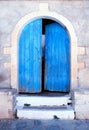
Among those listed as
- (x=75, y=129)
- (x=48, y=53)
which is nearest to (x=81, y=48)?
(x=48, y=53)

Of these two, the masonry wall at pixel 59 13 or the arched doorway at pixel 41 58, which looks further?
the arched doorway at pixel 41 58

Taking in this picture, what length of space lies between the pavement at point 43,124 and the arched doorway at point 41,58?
4.88ft

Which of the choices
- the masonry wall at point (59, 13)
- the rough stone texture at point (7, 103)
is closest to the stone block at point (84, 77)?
the masonry wall at point (59, 13)

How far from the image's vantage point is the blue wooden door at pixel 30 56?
7.56 metres

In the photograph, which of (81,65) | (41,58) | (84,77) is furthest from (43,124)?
(41,58)

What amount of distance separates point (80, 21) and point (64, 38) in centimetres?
82

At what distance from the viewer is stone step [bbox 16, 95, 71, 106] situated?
700 centimetres

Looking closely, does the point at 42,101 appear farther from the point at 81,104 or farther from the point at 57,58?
the point at 57,58

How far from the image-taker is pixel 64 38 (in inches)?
302

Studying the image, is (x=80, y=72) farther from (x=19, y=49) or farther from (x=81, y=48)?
(x=19, y=49)

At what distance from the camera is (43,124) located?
6.15m

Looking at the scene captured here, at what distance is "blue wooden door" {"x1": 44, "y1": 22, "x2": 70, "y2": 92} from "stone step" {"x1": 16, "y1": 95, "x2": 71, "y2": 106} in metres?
0.72

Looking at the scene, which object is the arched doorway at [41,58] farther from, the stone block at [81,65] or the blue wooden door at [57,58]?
the stone block at [81,65]

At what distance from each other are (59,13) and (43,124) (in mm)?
3346
